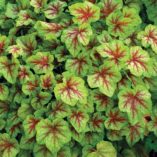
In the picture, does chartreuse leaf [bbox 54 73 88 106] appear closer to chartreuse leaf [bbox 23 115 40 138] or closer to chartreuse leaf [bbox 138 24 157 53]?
chartreuse leaf [bbox 23 115 40 138]

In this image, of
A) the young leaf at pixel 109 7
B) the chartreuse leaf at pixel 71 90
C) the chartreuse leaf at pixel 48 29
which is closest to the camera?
the chartreuse leaf at pixel 71 90

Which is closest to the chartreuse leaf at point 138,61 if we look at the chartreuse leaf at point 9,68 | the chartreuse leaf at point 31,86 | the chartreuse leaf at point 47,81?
the chartreuse leaf at point 47,81

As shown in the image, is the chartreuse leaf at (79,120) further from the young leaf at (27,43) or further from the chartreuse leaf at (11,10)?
the chartreuse leaf at (11,10)

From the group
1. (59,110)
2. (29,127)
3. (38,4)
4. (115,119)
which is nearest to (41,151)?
(29,127)

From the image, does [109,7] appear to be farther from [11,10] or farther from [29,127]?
[29,127]

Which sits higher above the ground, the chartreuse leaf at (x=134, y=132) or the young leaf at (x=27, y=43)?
the young leaf at (x=27, y=43)

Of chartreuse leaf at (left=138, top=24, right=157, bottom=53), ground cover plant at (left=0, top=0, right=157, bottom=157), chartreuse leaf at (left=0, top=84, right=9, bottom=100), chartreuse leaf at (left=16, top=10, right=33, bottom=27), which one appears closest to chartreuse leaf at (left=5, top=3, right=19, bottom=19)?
chartreuse leaf at (left=16, top=10, right=33, bottom=27)

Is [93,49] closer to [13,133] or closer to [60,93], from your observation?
[60,93]

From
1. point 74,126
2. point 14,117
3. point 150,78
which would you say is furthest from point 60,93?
point 150,78
